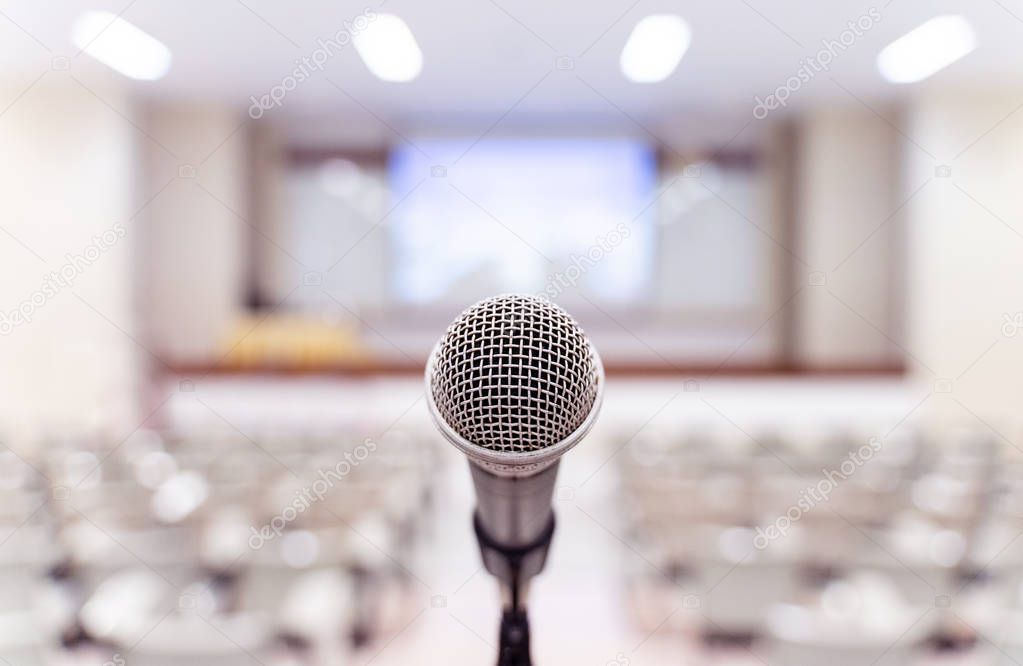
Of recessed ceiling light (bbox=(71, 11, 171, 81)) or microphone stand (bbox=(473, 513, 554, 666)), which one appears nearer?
microphone stand (bbox=(473, 513, 554, 666))

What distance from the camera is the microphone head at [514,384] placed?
63cm

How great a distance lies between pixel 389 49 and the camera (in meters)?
7.42

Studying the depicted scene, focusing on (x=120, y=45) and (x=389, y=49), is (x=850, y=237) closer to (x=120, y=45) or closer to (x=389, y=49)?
(x=389, y=49)

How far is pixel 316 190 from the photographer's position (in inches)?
449

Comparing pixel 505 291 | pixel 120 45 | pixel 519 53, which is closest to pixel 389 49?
pixel 519 53

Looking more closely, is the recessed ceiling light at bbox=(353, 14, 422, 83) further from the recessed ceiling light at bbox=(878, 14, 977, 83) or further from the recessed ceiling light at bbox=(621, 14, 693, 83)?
the recessed ceiling light at bbox=(878, 14, 977, 83)

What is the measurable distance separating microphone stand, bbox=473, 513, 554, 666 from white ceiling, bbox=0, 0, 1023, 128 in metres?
6.01

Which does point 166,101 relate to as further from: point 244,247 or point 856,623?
point 856,623

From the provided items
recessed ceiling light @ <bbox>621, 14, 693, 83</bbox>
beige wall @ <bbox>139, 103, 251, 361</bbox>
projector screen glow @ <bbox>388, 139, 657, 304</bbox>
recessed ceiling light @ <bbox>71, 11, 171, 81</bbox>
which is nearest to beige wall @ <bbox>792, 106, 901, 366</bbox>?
projector screen glow @ <bbox>388, 139, 657, 304</bbox>

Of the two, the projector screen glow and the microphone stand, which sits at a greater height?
the microphone stand

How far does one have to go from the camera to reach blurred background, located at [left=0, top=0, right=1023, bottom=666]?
142 inches

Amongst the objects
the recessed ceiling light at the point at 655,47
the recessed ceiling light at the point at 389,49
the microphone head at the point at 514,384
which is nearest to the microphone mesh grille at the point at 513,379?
the microphone head at the point at 514,384

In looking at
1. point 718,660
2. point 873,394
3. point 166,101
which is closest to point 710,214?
point 873,394

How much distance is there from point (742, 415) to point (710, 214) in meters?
3.68
